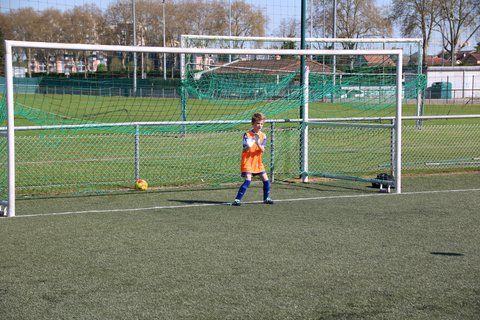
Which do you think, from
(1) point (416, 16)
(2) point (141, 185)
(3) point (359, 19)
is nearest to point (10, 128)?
(2) point (141, 185)

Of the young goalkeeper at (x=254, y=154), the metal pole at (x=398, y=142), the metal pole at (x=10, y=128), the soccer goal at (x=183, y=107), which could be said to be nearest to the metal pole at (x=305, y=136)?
the soccer goal at (x=183, y=107)

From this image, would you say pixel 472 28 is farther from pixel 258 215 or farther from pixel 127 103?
pixel 258 215

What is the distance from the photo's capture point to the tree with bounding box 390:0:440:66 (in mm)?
52594

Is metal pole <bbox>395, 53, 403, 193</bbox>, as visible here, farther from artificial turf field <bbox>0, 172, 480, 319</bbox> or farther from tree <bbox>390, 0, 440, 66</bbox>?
tree <bbox>390, 0, 440, 66</bbox>

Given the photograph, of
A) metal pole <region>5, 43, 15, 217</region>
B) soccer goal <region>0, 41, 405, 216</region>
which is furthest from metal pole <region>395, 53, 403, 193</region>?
metal pole <region>5, 43, 15, 217</region>

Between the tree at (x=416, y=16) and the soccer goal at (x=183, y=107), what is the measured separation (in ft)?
124

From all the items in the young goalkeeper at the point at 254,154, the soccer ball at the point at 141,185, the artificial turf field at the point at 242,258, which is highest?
the young goalkeeper at the point at 254,154

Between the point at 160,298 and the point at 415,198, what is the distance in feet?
20.4

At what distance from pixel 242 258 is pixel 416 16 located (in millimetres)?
51100

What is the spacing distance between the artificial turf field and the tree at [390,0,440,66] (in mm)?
44415

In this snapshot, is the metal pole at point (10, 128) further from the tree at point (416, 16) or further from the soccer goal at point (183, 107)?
the tree at point (416, 16)

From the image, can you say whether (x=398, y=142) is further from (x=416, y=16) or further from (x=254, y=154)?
(x=416, y=16)

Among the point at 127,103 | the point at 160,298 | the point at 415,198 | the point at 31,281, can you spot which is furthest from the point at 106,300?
the point at 127,103

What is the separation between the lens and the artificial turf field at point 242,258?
5348 millimetres
